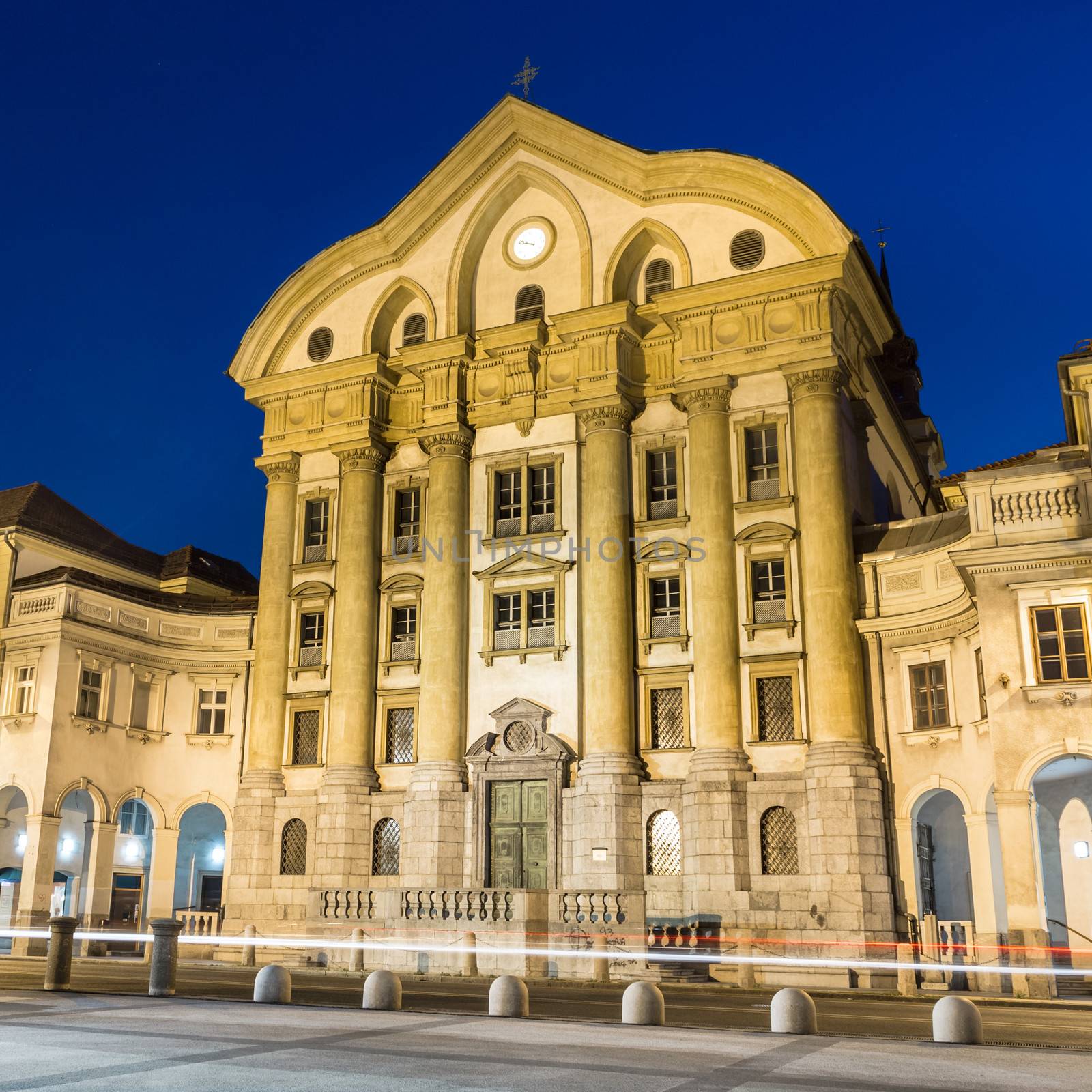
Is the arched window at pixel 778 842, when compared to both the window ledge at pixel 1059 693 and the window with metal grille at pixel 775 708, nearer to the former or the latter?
the window with metal grille at pixel 775 708

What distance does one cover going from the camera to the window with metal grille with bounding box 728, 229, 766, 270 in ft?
123

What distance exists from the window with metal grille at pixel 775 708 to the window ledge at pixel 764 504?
15.7 ft

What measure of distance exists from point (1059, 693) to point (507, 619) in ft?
55.1

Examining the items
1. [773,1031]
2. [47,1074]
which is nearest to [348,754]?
[773,1031]

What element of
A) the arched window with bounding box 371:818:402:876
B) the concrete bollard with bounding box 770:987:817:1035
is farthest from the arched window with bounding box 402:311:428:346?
the concrete bollard with bounding box 770:987:817:1035

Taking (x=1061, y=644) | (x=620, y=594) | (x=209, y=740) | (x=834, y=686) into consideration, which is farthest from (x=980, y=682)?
(x=209, y=740)

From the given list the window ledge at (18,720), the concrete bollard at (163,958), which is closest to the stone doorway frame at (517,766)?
the window ledge at (18,720)

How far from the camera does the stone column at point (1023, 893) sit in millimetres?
24562

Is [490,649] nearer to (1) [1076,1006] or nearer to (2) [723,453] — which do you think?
(2) [723,453]

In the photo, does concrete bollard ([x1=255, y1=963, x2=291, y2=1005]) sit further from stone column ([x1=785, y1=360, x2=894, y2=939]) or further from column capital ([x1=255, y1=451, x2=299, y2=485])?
column capital ([x1=255, y1=451, x2=299, y2=485])

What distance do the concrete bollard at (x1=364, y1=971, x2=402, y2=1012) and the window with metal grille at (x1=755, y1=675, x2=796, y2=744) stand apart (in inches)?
702

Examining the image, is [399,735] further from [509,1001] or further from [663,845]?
[509,1001]

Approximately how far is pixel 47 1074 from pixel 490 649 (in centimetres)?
2733

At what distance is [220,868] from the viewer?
48.2m
